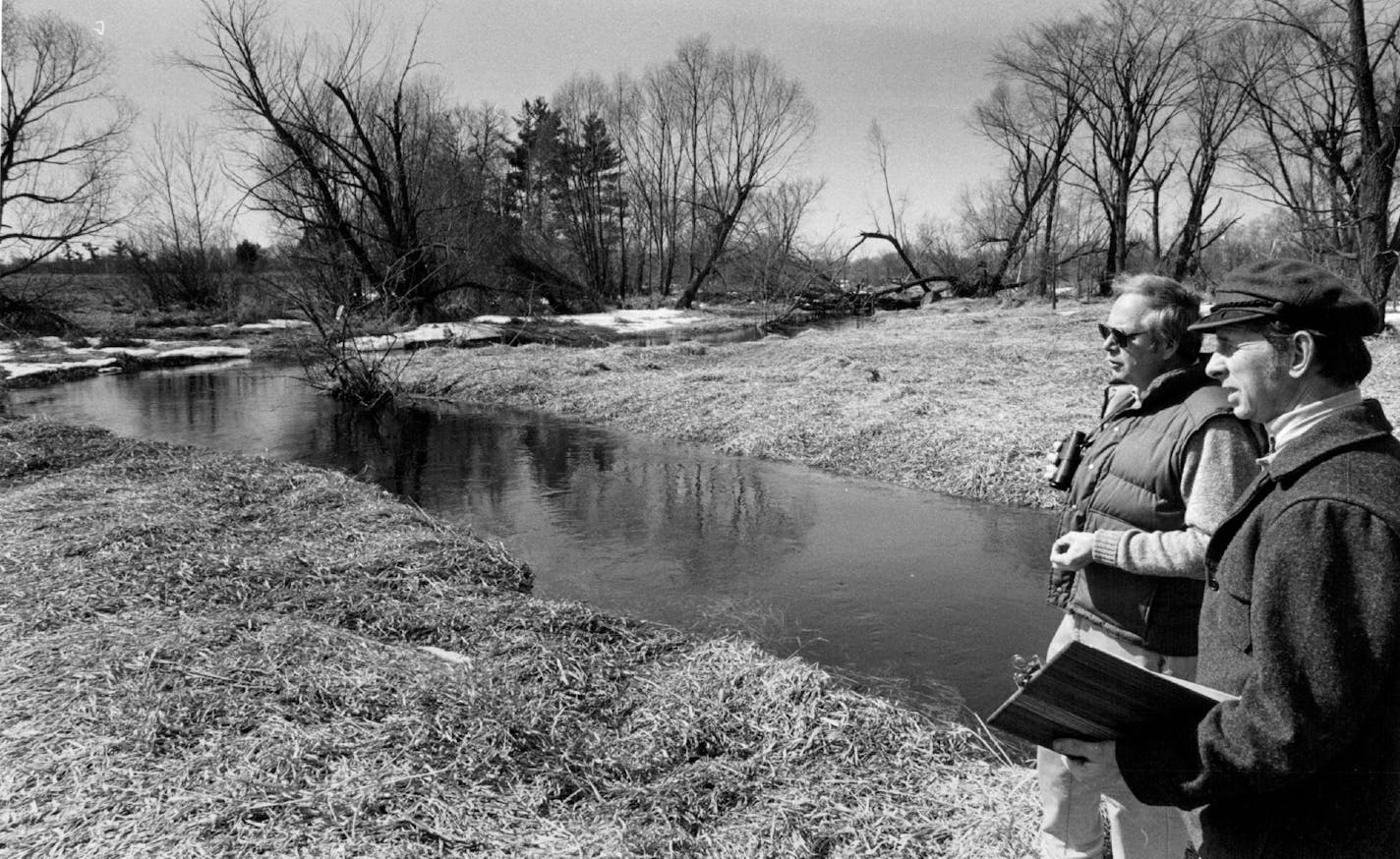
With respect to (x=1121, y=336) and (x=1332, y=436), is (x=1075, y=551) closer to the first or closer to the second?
(x=1121, y=336)

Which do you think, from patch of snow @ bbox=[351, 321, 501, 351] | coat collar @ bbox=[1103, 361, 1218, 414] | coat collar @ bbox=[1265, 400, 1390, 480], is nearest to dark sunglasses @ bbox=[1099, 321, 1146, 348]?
coat collar @ bbox=[1103, 361, 1218, 414]

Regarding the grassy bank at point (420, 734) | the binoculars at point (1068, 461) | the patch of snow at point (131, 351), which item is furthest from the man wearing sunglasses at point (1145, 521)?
the patch of snow at point (131, 351)

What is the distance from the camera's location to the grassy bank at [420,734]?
2740 millimetres

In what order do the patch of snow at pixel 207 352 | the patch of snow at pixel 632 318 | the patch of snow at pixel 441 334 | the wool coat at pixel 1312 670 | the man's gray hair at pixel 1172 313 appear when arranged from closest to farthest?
the wool coat at pixel 1312 670, the man's gray hair at pixel 1172 313, the patch of snow at pixel 441 334, the patch of snow at pixel 207 352, the patch of snow at pixel 632 318

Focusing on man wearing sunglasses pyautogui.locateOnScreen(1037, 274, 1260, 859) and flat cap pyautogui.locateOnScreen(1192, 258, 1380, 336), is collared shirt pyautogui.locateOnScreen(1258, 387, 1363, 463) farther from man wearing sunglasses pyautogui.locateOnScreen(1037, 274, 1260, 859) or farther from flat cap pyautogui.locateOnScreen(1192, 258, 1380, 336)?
man wearing sunglasses pyautogui.locateOnScreen(1037, 274, 1260, 859)

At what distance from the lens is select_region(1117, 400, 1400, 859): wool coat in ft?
3.96

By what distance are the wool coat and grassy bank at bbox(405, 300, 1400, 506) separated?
6.31 m

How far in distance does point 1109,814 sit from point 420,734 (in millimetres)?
2374

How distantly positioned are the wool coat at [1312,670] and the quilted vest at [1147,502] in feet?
2.85

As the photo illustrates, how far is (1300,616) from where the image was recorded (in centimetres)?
124

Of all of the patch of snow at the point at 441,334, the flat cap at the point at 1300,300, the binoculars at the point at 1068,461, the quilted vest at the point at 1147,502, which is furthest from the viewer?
the patch of snow at the point at 441,334

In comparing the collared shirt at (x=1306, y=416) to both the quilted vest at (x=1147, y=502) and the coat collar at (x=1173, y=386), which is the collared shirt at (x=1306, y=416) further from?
the coat collar at (x=1173, y=386)

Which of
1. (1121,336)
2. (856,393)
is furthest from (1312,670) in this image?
(856,393)

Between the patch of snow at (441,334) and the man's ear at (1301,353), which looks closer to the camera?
the man's ear at (1301,353)
